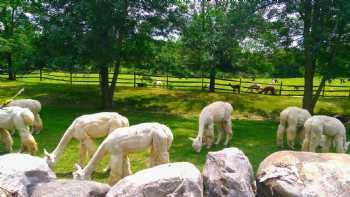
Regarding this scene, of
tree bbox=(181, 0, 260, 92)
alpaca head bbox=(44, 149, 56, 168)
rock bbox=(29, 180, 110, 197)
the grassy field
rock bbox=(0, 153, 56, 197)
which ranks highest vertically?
tree bbox=(181, 0, 260, 92)

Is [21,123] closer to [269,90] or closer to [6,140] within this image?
[6,140]

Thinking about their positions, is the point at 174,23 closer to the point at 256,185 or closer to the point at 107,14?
the point at 107,14

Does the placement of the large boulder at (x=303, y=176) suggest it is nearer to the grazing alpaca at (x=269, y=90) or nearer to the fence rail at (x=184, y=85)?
the fence rail at (x=184, y=85)

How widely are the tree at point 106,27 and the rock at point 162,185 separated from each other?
46.1 ft

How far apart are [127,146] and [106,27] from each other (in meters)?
12.5

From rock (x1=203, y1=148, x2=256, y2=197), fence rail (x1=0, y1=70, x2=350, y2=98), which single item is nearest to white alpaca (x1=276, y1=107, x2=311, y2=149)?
rock (x1=203, y1=148, x2=256, y2=197)

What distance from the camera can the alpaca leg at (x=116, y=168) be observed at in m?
8.83

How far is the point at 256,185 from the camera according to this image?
799cm

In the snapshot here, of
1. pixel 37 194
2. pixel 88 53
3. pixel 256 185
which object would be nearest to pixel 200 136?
pixel 256 185

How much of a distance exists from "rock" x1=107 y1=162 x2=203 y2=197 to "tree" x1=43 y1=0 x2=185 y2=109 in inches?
553

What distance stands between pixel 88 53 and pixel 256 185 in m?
14.2

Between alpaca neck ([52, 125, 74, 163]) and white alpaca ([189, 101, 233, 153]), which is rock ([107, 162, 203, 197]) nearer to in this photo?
alpaca neck ([52, 125, 74, 163])

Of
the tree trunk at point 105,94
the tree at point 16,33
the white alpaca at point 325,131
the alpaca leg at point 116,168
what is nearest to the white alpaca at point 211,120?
the white alpaca at point 325,131

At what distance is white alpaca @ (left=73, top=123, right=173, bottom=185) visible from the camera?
8844 millimetres
